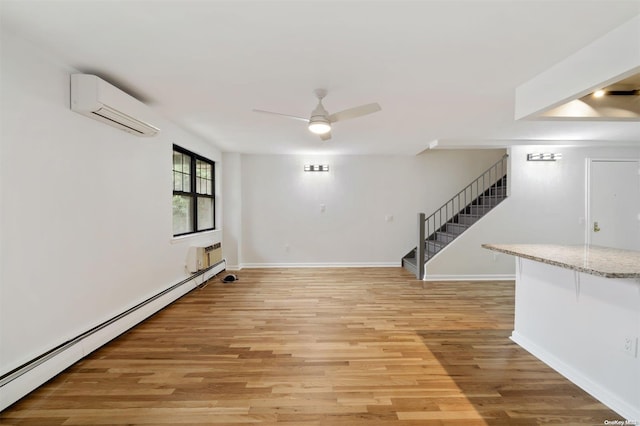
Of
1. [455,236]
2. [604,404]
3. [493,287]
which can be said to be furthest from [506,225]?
[604,404]

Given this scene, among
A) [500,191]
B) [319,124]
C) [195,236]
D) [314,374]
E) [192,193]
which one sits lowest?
[314,374]

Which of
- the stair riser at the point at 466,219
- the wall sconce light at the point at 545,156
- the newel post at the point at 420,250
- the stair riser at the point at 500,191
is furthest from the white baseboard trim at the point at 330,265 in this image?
the wall sconce light at the point at 545,156

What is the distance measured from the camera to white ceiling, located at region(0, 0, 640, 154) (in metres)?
1.63

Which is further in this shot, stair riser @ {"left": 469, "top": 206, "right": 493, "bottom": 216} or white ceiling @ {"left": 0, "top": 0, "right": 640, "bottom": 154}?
stair riser @ {"left": 469, "top": 206, "right": 493, "bottom": 216}

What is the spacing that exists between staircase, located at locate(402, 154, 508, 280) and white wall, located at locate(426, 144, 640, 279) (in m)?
0.48

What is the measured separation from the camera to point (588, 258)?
6.91 ft

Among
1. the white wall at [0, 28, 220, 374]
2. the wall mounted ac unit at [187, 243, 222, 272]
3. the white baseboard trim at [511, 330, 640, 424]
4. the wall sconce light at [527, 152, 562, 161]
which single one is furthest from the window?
the wall sconce light at [527, 152, 562, 161]

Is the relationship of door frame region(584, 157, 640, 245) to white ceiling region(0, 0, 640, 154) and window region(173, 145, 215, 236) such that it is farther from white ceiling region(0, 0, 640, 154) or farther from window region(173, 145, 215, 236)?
window region(173, 145, 215, 236)

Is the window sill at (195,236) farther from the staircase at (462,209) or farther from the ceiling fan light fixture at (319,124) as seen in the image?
the staircase at (462,209)

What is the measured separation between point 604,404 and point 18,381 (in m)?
3.94

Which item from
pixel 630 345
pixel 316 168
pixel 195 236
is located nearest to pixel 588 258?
pixel 630 345

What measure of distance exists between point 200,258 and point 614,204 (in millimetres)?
7255

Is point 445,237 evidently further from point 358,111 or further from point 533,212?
point 358,111

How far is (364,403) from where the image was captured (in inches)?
74.6
